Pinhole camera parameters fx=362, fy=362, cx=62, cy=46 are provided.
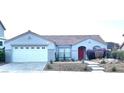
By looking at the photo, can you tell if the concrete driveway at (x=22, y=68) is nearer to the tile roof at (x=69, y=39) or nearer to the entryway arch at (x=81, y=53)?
the tile roof at (x=69, y=39)

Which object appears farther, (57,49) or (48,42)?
(57,49)

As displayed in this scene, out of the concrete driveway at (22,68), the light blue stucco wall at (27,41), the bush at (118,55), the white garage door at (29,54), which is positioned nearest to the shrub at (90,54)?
the bush at (118,55)

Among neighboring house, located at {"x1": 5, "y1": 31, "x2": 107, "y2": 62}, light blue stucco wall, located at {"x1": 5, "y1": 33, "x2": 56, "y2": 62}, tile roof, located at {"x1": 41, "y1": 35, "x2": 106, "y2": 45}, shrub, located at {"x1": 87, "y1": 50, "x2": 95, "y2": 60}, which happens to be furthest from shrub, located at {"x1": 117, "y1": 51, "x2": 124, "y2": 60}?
light blue stucco wall, located at {"x1": 5, "y1": 33, "x2": 56, "y2": 62}

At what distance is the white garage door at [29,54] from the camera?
4741 centimetres

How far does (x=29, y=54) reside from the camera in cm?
4772

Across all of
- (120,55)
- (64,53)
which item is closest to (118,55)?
(120,55)

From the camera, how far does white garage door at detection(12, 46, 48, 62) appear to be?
1866 inches
